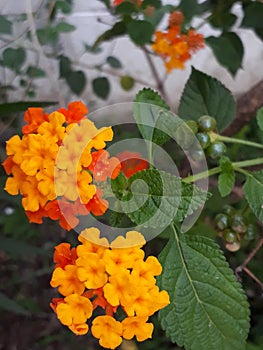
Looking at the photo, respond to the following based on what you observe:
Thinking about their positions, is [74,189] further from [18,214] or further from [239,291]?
[18,214]

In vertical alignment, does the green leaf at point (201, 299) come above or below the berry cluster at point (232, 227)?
above

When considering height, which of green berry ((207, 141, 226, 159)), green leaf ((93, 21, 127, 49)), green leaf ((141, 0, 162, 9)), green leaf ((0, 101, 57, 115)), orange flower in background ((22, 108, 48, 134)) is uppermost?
orange flower in background ((22, 108, 48, 134))

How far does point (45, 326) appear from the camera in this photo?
148 cm

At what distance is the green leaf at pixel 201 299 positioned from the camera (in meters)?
0.65

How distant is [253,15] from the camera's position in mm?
1045

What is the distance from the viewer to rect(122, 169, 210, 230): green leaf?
602mm

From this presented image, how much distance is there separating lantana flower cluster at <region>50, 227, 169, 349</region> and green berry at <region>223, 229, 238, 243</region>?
239mm

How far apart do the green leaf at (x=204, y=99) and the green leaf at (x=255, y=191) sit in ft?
0.48

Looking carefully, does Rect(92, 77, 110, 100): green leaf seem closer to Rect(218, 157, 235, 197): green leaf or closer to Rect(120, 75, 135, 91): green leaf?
Rect(120, 75, 135, 91): green leaf

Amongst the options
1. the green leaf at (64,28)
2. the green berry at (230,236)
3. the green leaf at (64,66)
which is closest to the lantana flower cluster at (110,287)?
the green berry at (230,236)

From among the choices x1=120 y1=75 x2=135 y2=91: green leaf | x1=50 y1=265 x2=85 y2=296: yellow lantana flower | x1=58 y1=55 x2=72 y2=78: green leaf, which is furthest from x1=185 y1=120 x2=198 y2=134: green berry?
x1=120 y1=75 x2=135 y2=91: green leaf

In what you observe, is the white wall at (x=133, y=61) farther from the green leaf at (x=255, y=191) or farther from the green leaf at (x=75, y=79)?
the green leaf at (x=255, y=191)

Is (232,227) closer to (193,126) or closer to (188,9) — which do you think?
(193,126)

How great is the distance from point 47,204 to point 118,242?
0.09 m
